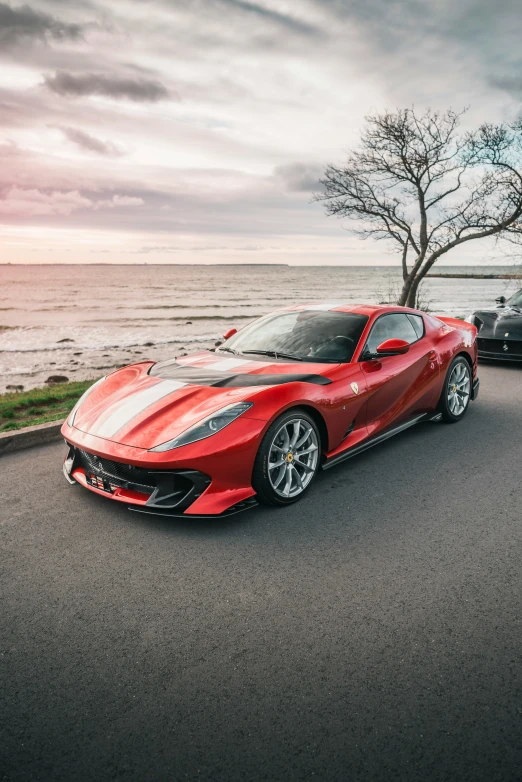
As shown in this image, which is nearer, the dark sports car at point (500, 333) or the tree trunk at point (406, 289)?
the dark sports car at point (500, 333)

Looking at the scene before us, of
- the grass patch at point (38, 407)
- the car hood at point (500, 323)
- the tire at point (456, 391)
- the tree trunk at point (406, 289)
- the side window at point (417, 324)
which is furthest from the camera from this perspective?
the tree trunk at point (406, 289)

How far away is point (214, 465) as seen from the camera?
11.5 feet

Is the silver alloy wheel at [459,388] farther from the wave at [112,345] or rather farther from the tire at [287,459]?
the wave at [112,345]

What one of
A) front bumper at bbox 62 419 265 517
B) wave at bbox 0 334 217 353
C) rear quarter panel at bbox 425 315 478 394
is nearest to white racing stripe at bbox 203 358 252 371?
front bumper at bbox 62 419 265 517

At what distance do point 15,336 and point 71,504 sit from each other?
1972cm

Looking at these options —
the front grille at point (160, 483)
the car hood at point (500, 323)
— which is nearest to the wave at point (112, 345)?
the car hood at point (500, 323)

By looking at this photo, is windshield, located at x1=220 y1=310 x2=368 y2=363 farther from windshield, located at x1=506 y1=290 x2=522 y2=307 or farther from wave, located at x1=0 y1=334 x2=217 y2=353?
wave, located at x1=0 y1=334 x2=217 y2=353

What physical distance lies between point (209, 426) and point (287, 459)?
68cm

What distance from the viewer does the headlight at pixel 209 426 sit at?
3.54 meters

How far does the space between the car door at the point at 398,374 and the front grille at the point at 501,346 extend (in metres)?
3.88

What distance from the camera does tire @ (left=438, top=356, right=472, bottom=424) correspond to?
5.77m

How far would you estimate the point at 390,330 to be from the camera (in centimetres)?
523

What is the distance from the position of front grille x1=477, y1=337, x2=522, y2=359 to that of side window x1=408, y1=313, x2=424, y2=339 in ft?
12.8

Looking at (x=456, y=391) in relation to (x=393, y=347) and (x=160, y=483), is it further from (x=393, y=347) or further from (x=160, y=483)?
(x=160, y=483)
